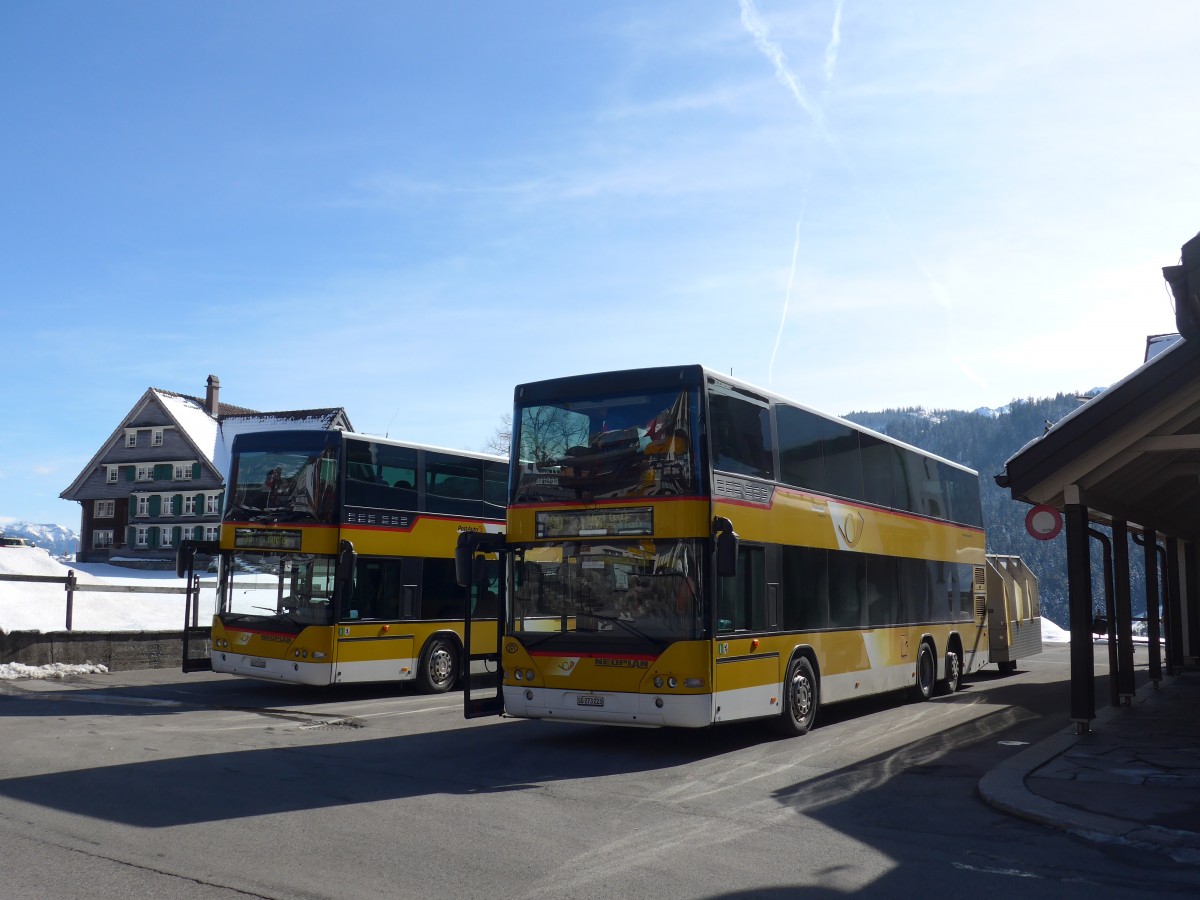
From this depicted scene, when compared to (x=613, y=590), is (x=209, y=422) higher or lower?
higher

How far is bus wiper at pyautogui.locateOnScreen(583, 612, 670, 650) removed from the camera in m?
11.2

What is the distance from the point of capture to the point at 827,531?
14242mm

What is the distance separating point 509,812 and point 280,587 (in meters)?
9.29

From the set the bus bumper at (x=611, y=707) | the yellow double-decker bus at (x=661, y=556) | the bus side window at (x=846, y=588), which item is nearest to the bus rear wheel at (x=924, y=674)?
the bus side window at (x=846, y=588)

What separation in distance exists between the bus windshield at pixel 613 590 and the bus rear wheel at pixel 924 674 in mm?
7730

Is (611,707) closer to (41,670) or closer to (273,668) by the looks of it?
(273,668)

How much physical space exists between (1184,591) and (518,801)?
21053 mm

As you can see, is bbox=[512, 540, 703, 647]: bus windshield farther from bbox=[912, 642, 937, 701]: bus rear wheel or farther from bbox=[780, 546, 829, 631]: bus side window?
bbox=[912, 642, 937, 701]: bus rear wheel

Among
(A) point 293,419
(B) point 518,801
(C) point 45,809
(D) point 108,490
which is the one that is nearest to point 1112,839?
(B) point 518,801

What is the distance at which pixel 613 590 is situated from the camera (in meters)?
11.5

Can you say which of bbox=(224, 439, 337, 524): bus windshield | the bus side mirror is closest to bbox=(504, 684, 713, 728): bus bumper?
the bus side mirror

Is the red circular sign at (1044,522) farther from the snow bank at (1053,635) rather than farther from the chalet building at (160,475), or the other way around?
the chalet building at (160,475)

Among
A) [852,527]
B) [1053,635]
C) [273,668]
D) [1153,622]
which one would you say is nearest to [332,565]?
[273,668]

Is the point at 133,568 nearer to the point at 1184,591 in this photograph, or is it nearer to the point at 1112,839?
the point at 1184,591
